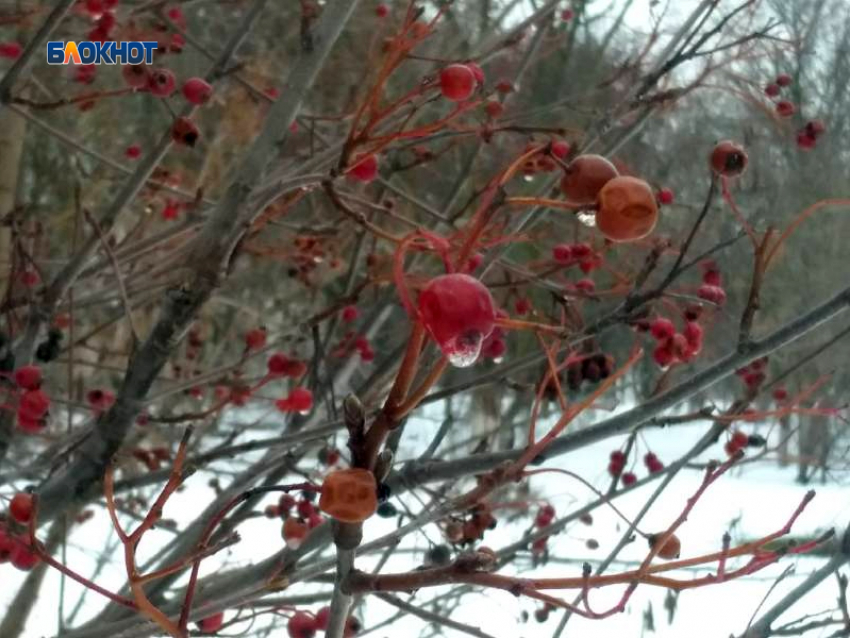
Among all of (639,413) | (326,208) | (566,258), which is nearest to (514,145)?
(326,208)

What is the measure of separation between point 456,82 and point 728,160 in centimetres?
21

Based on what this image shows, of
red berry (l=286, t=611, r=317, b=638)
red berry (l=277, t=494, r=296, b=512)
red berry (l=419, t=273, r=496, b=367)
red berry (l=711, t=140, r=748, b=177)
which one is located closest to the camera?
red berry (l=419, t=273, r=496, b=367)

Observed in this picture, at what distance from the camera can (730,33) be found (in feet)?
4.03

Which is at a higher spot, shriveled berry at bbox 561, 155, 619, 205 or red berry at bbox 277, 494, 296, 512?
red berry at bbox 277, 494, 296, 512

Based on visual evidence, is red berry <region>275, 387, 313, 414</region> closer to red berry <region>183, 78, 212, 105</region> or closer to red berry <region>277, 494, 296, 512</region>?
red berry <region>277, 494, 296, 512</region>

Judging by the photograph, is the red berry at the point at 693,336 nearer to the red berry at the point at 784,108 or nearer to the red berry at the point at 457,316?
the red berry at the point at 784,108

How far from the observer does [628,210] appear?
41 cm

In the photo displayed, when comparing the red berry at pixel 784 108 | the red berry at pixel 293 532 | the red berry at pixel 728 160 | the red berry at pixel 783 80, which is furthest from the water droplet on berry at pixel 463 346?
the red berry at pixel 783 80

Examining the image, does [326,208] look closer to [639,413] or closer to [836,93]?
[836,93]

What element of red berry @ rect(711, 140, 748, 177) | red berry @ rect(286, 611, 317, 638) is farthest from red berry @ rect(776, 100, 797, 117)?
red berry @ rect(286, 611, 317, 638)

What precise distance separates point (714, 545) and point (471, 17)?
1.04m

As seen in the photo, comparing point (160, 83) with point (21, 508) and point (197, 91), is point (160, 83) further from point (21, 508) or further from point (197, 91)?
point (21, 508)

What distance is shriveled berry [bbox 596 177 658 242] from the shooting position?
16.0 inches

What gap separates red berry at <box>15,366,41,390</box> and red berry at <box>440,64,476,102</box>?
0.50 meters
